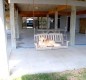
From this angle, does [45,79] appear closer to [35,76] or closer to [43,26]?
[35,76]

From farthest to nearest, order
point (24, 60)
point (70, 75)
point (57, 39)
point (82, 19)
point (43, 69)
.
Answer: point (82, 19) < point (57, 39) < point (24, 60) < point (43, 69) < point (70, 75)

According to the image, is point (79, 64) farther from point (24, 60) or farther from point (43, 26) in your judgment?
point (43, 26)

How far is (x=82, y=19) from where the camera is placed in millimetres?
20281

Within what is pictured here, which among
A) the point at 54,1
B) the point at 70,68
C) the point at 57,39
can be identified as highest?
the point at 54,1

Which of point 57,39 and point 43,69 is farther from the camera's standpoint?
point 57,39

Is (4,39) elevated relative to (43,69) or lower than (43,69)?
elevated

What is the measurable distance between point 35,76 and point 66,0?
580cm

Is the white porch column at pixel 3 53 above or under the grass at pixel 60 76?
above

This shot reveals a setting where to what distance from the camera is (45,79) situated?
15.3ft

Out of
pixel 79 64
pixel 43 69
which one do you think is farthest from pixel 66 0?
pixel 43 69

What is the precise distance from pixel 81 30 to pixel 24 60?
14.5 meters

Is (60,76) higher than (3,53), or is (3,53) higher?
(3,53)

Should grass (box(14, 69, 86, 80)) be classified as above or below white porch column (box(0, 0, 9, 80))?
below

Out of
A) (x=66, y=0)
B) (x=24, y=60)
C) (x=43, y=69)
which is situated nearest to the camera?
(x=43, y=69)
